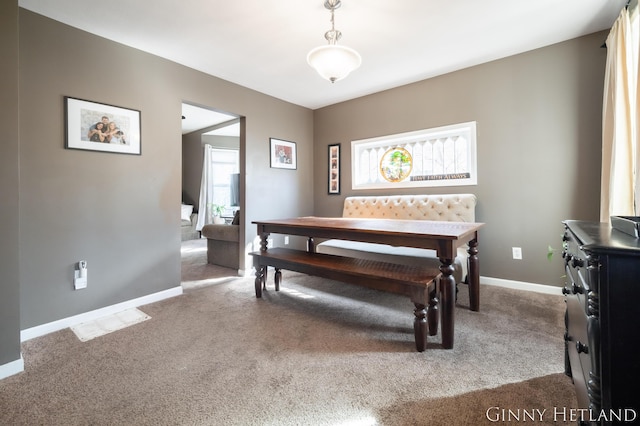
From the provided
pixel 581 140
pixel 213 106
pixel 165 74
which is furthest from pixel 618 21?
pixel 165 74

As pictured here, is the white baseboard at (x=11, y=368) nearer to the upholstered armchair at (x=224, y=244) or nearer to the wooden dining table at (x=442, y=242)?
the wooden dining table at (x=442, y=242)

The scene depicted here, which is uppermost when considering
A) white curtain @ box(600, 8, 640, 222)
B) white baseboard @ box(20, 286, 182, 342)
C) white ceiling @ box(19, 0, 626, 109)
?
white ceiling @ box(19, 0, 626, 109)

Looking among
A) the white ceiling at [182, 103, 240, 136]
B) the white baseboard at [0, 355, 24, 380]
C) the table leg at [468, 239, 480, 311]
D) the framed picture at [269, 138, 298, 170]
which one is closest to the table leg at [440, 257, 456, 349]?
the table leg at [468, 239, 480, 311]

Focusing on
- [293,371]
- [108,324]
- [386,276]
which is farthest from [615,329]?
[108,324]

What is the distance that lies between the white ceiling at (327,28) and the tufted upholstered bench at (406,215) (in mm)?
1549

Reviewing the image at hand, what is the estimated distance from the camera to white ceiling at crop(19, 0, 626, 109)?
80.3 inches

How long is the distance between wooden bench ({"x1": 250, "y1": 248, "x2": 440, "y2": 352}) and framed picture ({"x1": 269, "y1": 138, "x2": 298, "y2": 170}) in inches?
69.0

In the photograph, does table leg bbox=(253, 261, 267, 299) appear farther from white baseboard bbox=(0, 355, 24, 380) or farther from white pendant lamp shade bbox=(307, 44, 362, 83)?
white pendant lamp shade bbox=(307, 44, 362, 83)

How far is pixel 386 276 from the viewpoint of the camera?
1.79m

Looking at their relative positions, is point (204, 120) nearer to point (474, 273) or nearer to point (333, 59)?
point (333, 59)

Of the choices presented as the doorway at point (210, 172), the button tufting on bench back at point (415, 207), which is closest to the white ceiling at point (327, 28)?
the button tufting on bench back at point (415, 207)

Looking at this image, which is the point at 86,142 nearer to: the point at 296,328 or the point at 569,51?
the point at 296,328

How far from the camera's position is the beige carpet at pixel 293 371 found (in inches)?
47.8

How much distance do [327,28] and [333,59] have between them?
2.42 ft
